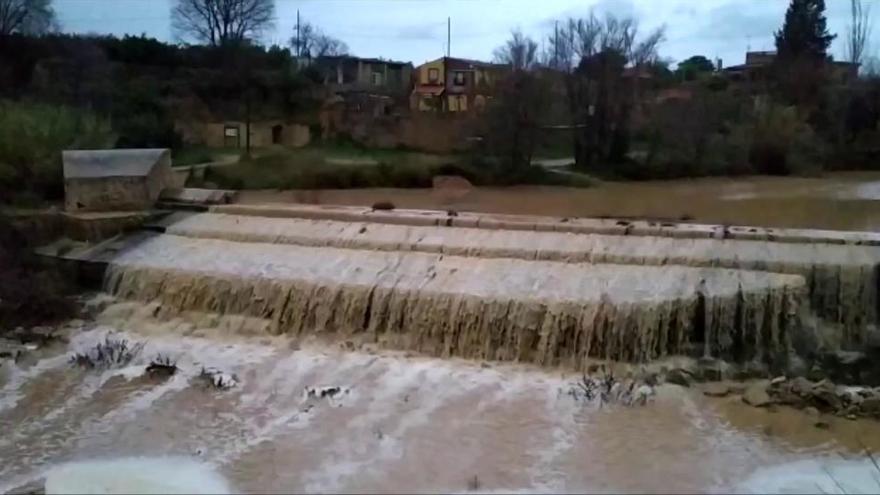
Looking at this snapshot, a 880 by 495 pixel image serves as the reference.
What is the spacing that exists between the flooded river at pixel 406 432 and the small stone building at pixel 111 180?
3.89 m

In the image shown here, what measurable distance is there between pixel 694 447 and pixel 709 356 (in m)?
1.83

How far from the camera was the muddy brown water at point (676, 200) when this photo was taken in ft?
45.3

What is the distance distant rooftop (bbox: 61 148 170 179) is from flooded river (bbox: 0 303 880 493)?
4.07 m

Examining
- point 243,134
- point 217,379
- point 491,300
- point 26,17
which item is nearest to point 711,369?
point 491,300

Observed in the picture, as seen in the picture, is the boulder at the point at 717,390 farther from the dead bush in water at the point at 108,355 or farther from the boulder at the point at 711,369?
the dead bush in water at the point at 108,355

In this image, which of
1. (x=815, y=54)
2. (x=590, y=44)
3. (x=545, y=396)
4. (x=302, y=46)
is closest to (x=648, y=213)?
(x=545, y=396)

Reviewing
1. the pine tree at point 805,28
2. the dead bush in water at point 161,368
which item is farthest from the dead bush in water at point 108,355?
the pine tree at point 805,28

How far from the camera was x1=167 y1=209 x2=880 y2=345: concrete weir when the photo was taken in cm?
842

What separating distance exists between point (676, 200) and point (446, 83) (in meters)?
19.9

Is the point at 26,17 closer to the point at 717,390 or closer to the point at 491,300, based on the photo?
the point at 491,300

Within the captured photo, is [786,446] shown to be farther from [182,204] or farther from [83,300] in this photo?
[182,204]

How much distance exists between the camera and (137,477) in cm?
577

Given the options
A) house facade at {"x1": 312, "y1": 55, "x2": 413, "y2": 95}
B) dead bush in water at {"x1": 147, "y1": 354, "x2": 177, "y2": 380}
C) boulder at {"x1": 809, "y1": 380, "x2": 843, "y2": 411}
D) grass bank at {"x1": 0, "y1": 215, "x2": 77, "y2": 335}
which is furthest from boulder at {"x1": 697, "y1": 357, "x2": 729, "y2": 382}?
house facade at {"x1": 312, "y1": 55, "x2": 413, "y2": 95}

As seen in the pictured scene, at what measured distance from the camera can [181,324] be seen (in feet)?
30.6
